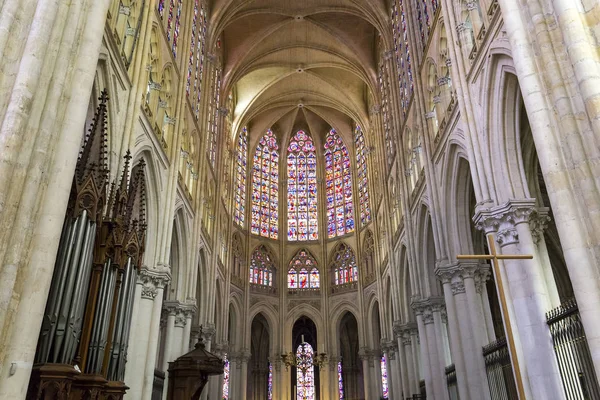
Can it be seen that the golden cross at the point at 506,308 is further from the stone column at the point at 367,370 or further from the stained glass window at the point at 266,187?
the stained glass window at the point at 266,187

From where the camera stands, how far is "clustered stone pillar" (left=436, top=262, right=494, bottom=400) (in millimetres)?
14590

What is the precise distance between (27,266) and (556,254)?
19766 mm

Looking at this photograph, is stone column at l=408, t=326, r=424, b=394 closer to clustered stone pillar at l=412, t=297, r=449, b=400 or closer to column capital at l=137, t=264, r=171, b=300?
clustered stone pillar at l=412, t=297, r=449, b=400

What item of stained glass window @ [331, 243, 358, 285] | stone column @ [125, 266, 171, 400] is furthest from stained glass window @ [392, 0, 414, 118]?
stained glass window @ [331, 243, 358, 285]

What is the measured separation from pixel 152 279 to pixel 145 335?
64.8 inches

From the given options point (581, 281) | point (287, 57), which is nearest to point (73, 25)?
point (581, 281)

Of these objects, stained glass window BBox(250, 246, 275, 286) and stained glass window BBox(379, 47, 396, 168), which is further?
stained glass window BBox(250, 246, 275, 286)

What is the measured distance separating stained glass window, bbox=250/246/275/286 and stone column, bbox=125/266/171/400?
1880 cm

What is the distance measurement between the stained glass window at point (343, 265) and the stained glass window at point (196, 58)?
Answer: 16.4 meters

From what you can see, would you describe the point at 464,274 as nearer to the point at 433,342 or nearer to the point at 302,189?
the point at 433,342

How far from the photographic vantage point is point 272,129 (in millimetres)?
39812

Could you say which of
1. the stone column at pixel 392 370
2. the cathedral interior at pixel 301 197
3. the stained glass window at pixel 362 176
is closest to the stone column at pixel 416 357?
the cathedral interior at pixel 301 197

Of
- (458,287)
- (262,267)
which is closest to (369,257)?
(262,267)

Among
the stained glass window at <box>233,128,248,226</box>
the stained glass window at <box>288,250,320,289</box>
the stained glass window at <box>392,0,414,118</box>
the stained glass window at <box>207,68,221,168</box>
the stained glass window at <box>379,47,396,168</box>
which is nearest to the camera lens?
the stained glass window at <box>392,0,414,118</box>
